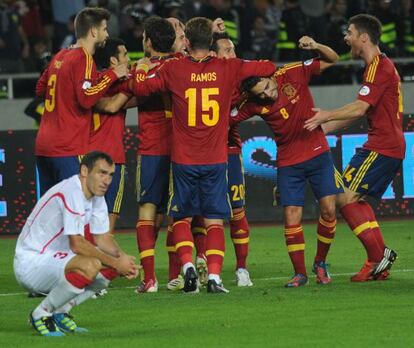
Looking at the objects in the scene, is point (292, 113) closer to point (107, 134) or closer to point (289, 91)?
point (289, 91)

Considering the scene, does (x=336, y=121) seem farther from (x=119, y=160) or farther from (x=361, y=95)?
(x=119, y=160)

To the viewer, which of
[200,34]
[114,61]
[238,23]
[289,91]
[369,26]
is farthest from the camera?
[238,23]

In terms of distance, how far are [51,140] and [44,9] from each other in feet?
32.8

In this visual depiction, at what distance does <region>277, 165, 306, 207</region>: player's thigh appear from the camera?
10781mm

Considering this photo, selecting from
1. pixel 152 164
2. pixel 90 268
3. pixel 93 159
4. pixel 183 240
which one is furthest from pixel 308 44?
pixel 90 268

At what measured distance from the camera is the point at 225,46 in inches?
432

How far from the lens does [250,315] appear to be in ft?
30.0

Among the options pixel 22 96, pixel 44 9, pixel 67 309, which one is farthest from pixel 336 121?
pixel 44 9

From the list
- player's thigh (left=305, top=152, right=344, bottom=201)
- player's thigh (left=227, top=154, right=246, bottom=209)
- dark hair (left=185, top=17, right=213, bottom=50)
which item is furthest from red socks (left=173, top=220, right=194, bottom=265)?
dark hair (left=185, top=17, right=213, bottom=50)

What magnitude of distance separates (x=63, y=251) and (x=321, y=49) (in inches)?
120

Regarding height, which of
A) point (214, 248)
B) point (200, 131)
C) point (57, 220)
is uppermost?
point (200, 131)

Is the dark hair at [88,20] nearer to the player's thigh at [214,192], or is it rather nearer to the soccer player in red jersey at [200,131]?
the soccer player in red jersey at [200,131]

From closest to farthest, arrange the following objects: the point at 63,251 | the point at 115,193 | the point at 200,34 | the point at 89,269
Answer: the point at 89,269 < the point at 63,251 < the point at 200,34 < the point at 115,193

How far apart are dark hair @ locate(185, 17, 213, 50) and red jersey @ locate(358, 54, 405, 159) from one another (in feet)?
4.82
